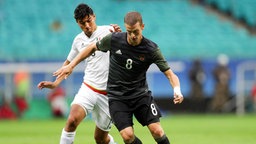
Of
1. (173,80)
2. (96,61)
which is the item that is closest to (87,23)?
(96,61)

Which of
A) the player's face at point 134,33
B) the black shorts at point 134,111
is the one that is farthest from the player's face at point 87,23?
the black shorts at point 134,111

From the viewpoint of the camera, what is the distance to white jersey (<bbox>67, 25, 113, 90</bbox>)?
1219 cm

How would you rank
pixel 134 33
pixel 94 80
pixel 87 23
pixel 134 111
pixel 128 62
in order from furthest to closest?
1. pixel 94 80
2. pixel 87 23
3. pixel 134 111
4. pixel 128 62
5. pixel 134 33

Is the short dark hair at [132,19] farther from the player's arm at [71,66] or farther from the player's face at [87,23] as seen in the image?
the player's face at [87,23]

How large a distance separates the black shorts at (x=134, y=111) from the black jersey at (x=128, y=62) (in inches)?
3.6

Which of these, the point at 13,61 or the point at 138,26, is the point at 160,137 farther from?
the point at 13,61

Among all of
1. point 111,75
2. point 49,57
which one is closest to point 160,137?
point 111,75

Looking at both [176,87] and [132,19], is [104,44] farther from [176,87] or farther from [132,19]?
[176,87]

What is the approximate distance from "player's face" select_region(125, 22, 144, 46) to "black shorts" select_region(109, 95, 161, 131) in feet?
2.83

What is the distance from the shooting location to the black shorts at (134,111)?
10609 mm

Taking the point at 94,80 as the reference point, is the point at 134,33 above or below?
above

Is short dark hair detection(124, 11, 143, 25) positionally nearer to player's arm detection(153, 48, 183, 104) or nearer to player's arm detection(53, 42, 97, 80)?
player's arm detection(153, 48, 183, 104)

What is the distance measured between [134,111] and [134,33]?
1253mm

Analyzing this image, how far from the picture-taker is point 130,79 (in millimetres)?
10727
